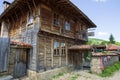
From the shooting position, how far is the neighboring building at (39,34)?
1029 cm

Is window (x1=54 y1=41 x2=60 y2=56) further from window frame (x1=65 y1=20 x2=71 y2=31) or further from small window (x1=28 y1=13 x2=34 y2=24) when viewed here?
small window (x1=28 y1=13 x2=34 y2=24)

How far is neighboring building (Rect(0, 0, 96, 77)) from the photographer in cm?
1029

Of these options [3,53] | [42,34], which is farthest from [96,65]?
[3,53]

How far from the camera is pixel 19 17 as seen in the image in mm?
12969

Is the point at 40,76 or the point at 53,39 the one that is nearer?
the point at 40,76

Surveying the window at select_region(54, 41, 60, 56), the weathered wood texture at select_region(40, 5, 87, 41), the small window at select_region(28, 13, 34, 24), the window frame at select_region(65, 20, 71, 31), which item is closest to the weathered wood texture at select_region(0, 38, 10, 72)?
the weathered wood texture at select_region(40, 5, 87, 41)

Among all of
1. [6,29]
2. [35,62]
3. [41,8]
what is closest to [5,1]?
[6,29]

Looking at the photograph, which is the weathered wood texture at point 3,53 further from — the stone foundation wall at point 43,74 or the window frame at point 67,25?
the window frame at point 67,25

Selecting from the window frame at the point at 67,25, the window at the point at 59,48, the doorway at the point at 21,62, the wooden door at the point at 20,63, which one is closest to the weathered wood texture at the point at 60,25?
the window frame at the point at 67,25

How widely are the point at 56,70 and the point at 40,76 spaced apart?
217 centimetres

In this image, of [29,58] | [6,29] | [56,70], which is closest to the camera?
[29,58]

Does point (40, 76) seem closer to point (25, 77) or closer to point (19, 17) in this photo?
point (25, 77)

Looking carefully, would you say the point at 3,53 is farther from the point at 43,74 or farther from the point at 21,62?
the point at 43,74

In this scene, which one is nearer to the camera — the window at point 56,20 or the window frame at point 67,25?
the window at point 56,20
